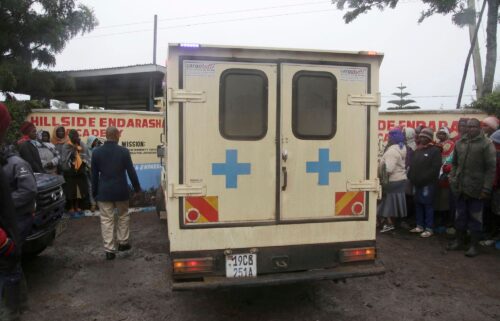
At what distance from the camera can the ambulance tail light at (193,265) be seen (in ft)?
12.2

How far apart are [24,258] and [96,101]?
47.6 ft

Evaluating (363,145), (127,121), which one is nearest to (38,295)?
(363,145)

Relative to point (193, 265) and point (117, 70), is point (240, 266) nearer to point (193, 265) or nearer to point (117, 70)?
point (193, 265)

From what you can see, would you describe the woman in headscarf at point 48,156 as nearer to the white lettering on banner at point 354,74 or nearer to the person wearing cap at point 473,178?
the white lettering on banner at point 354,74

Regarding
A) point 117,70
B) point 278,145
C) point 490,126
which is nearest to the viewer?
point 278,145

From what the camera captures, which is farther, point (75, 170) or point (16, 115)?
point (16, 115)

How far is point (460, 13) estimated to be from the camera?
11414mm

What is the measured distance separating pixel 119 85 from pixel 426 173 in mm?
11293

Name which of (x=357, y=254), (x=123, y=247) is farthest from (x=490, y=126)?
(x=123, y=247)

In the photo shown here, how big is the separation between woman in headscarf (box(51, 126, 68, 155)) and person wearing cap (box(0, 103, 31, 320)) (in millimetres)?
5991

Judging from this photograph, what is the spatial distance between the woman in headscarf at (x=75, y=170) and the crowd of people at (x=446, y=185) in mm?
5755

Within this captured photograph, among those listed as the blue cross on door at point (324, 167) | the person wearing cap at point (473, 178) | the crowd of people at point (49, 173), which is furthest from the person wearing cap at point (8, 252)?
the person wearing cap at point (473, 178)

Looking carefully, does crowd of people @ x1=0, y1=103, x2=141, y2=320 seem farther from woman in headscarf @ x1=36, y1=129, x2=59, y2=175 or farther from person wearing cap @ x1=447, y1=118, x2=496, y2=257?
person wearing cap @ x1=447, y1=118, x2=496, y2=257

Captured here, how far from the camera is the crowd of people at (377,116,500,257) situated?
5.71m
